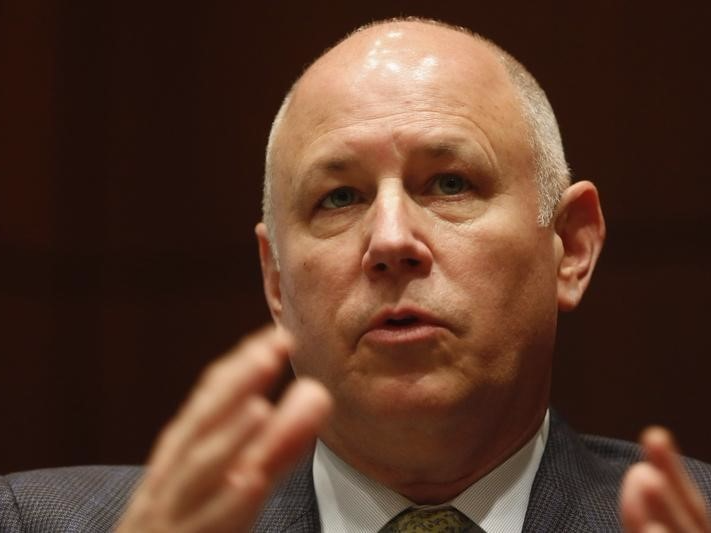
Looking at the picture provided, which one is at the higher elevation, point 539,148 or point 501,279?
point 539,148

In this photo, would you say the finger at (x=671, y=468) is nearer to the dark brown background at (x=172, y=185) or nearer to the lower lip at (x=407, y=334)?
the lower lip at (x=407, y=334)

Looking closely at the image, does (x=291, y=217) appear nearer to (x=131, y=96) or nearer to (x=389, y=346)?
(x=389, y=346)

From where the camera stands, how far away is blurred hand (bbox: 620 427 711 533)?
1.00 m

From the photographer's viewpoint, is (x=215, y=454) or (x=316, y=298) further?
(x=316, y=298)

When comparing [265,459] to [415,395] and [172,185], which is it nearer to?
[415,395]

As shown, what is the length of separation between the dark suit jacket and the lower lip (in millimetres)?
317

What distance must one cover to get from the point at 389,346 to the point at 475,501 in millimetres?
285

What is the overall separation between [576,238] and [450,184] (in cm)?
28

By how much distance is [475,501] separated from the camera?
1.55 m

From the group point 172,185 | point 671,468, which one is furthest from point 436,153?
point 172,185

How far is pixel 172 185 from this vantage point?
2.65m

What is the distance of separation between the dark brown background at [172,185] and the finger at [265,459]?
150 cm

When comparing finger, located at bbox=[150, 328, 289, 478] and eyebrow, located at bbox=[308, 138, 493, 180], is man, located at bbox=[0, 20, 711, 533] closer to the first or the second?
eyebrow, located at bbox=[308, 138, 493, 180]

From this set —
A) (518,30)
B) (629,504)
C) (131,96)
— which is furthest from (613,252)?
(629,504)
